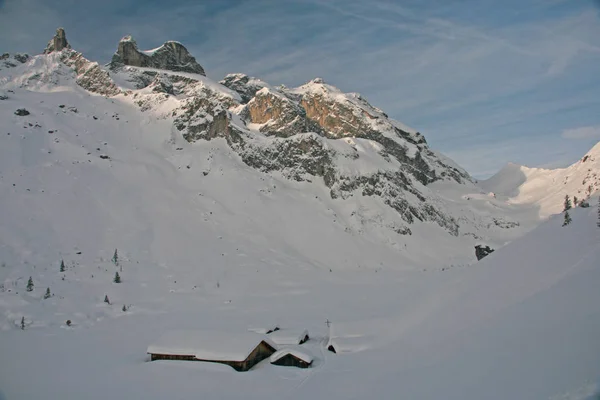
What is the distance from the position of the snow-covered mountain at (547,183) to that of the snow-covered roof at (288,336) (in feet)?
326

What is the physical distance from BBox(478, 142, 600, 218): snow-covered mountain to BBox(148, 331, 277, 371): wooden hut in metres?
105

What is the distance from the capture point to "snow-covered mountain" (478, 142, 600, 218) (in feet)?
388

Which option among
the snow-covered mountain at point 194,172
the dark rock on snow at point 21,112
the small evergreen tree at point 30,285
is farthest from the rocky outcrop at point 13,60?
the small evergreen tree at point 30,285

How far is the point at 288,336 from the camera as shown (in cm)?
3194

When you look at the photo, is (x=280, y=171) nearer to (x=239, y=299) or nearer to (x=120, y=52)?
(x=239, y=299)

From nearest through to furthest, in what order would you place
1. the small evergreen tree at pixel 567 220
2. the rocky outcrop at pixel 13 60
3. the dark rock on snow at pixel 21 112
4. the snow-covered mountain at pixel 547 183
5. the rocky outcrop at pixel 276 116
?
the small evergreen tree at pixel 567 220 < the dark rock on snow at pixel 21 112 < the rocky outcrop at pixel 13 60 < the rocky outcrop at pixel 276 116 < the snow-covered mountain at pixel 547 183

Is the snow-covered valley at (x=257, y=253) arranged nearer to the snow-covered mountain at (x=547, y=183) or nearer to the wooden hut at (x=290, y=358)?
the wooden hut at (x=290, y=358)

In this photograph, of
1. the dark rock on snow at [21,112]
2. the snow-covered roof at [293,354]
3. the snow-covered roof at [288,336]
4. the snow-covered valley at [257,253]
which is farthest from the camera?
the dark rock on snow at [21,112]

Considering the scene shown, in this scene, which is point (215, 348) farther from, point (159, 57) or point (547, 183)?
point (547, 183)

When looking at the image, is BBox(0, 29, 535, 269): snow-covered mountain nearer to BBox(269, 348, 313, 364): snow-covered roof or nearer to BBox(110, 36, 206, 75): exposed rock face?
BBox(110, 36, 206, 75): exposed rock face

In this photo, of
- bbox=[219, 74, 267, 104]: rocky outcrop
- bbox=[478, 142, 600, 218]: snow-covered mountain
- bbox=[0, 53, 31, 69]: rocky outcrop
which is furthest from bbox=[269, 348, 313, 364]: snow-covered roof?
bbox=[219, 74, 267, 104]: rocky outcrop

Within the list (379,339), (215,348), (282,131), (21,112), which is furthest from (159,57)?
(379,339)

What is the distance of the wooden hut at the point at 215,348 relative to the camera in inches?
1003

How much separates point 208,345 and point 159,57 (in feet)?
375
